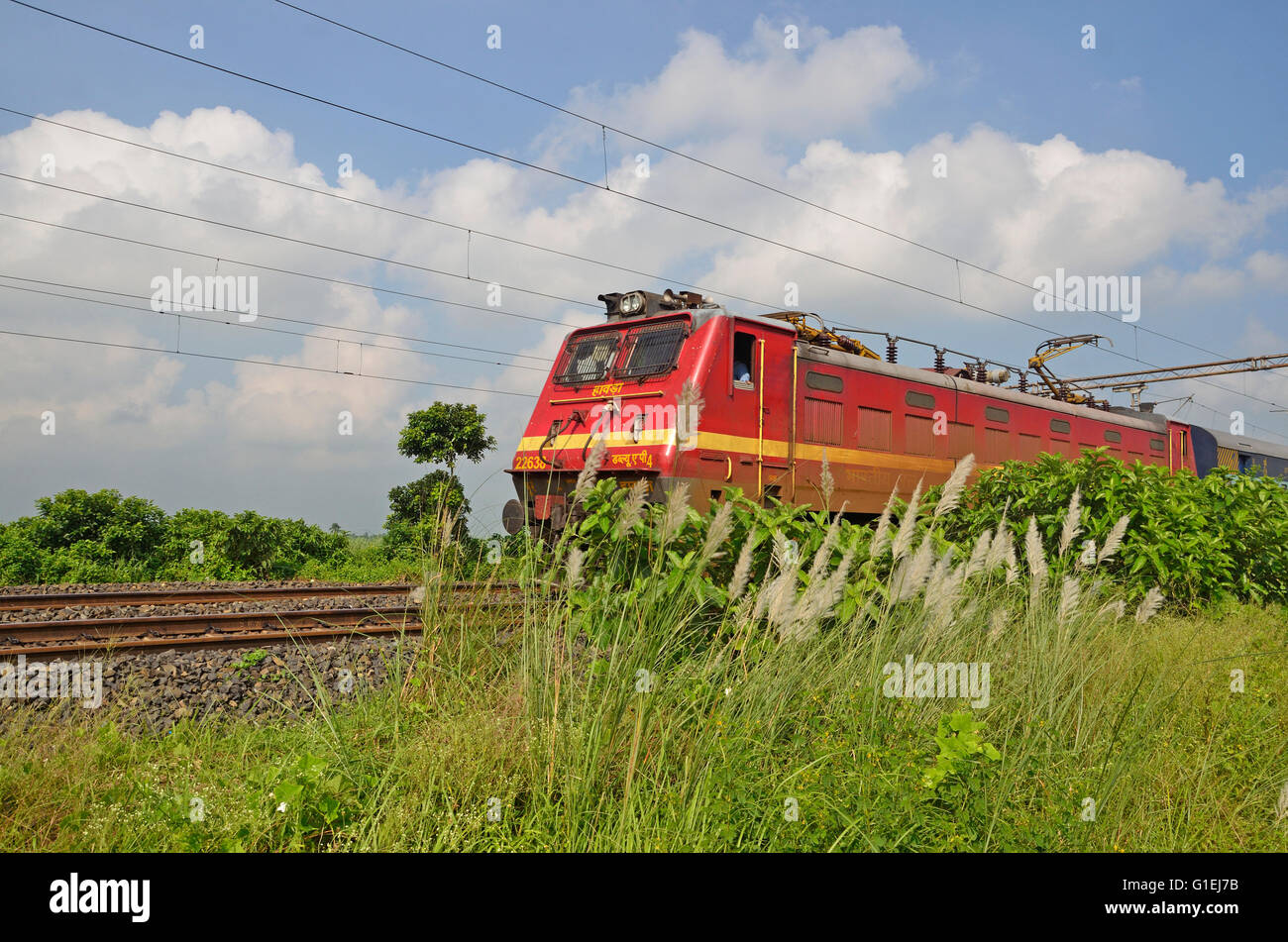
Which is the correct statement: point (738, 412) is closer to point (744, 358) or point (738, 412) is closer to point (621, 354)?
point (744, 358)

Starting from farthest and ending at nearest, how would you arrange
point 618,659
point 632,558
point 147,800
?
point 632,558, point 618,659, point 147,800

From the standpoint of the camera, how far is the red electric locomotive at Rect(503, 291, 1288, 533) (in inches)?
321

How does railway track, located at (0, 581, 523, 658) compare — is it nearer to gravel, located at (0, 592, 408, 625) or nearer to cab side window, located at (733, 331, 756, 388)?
gravel, located at (0, 592, 408, 625)

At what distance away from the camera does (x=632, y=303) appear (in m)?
9.52

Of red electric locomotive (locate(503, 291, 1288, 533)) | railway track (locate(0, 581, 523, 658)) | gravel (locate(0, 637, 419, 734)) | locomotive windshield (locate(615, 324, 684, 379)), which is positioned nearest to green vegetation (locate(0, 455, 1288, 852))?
gravel (locate(0, 637, 419, 734))

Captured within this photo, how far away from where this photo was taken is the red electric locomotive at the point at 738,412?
321 inches

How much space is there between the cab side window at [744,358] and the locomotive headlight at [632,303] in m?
1.46

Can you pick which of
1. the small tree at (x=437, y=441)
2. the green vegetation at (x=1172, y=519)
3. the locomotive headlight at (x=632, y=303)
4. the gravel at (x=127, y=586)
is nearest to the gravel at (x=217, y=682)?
the gravel at (x=127, y=586)

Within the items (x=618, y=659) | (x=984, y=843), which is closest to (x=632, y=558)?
(x=618, y=659)

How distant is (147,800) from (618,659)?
1725mm

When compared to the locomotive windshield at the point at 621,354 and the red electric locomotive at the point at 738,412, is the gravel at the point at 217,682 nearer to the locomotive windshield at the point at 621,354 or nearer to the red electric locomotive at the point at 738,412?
the red electric locomotive at the point at 738,412

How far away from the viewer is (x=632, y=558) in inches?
160
